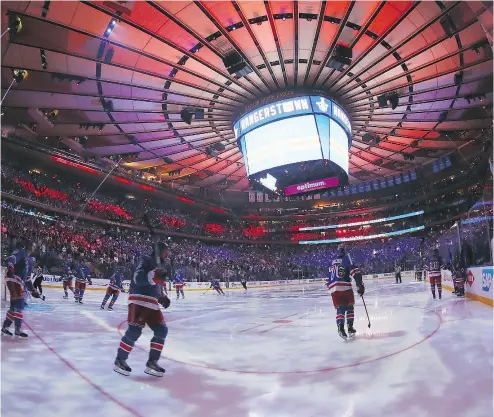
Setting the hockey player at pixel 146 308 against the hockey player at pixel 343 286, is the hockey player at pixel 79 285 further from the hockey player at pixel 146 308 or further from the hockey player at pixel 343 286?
the hockey player at pixel 343 286

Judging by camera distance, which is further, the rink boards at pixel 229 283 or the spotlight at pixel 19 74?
the rink boards at pixel 229 283

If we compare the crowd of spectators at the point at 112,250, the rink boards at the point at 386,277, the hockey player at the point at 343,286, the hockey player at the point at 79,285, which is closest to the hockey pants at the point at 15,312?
the rink boards at the point at 386,277

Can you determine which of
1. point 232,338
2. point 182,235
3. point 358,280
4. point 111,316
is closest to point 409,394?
point 358,280

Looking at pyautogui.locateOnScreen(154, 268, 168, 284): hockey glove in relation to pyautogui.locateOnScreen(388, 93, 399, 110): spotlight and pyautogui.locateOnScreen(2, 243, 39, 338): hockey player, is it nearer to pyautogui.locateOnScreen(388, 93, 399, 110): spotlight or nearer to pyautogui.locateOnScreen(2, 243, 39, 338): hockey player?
pyautogui.locateOnScreen(2, 243, 39, 338): hockey player

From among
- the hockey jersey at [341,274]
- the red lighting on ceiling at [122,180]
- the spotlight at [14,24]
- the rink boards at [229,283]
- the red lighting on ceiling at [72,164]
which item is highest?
the red lighting on ceiling at [72,164]

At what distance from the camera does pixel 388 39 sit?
46.8 feet

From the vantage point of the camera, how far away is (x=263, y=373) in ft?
16.9

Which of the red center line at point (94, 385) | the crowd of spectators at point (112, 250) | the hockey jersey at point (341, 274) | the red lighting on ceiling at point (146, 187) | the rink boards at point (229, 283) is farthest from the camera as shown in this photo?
the red lighting on ceiling at point (146, 187)

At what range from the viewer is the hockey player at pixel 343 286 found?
7559 millimetres

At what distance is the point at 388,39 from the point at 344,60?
1.81m

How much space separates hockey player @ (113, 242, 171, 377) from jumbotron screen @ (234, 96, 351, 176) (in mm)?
13894

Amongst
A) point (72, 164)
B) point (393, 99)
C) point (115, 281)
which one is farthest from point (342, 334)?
point (72, 164)

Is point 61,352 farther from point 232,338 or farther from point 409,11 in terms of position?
point 409,11

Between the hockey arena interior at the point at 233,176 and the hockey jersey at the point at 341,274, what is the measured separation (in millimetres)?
63
